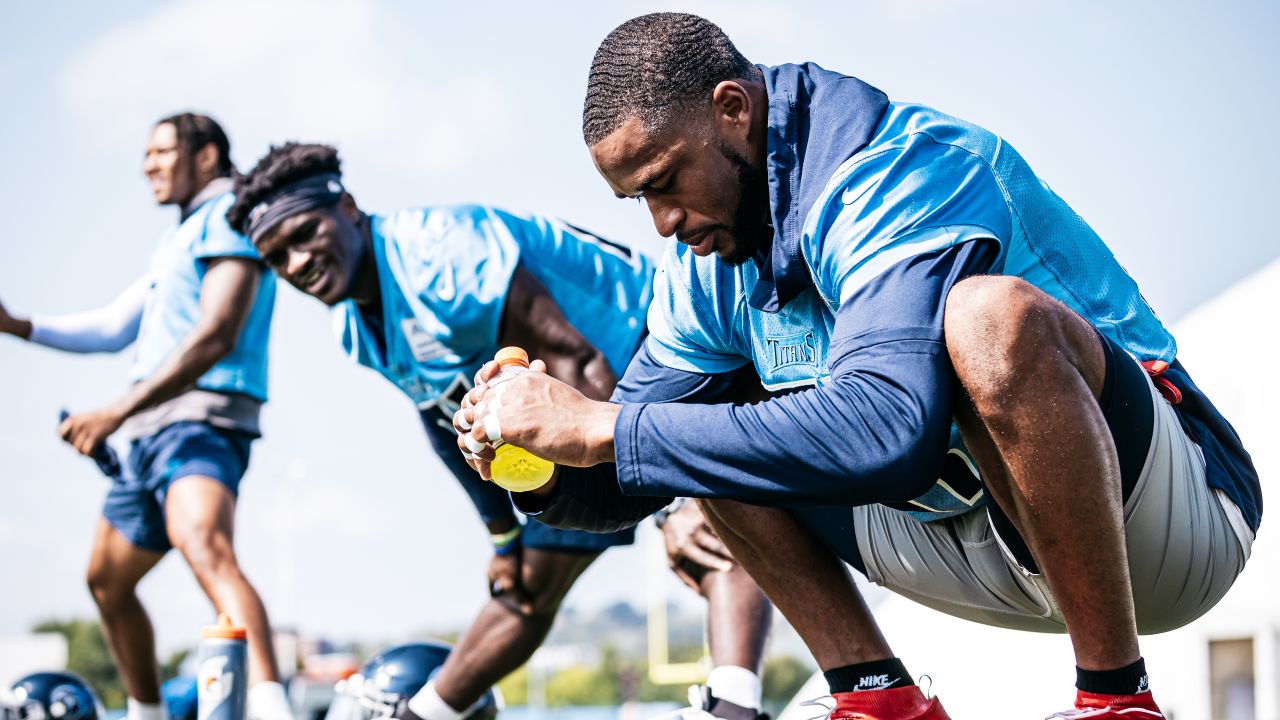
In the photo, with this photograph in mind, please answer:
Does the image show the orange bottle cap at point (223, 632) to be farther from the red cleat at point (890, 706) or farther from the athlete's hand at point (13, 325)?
the athlete's hand at point (13, 325)

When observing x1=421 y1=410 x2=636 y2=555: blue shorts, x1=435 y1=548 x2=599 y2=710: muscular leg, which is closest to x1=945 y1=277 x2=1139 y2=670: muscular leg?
x1=421 y1=410 x2=636 y2=555: blue shorts

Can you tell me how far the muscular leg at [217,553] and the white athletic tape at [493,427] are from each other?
2844mm

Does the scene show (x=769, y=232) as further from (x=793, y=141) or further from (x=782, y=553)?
(x=782, y=553)

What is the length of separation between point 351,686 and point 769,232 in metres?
3.31

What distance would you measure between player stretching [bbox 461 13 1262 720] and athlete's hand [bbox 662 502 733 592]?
1.29 metres

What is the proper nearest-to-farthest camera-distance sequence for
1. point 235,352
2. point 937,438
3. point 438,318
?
point 937,438 < point 438,318 < point 235,352

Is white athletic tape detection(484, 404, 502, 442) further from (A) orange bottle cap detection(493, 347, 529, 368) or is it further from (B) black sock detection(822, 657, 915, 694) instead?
(B) black sock detection(822, 657, 915, 694)

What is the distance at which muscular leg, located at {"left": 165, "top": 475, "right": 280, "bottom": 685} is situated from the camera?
4.74 m

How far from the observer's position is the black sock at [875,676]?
259cm

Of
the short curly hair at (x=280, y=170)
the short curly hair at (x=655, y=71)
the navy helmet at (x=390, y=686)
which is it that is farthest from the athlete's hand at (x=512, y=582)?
the short curly hair at (x=655, y=71)

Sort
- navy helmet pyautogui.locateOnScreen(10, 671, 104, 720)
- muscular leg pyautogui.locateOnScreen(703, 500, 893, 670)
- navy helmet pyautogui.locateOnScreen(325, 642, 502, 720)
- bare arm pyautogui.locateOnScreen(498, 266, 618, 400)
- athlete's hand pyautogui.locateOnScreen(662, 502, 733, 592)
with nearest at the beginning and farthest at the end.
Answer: muscular leg pyautogui.locateOnScreen(703, 500, 893, 670) < athlete's hand pyautogui.locateOnScreen(662, 502, 733, 592) < bare arm pyautogui.locateOnScreen(498, 266, 618, 400) < navy helmet pyautogui.locateOnScreen(325, 642, 502, 720) < navy helmet pyautogui.locateOnScreen(10, 671, 104, 720)

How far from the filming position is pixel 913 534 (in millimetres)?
2666

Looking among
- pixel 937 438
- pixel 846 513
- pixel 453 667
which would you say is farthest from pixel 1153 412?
pixel 453 667

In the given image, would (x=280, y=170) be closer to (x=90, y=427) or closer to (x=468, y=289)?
(x=468, y=289)
